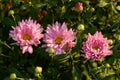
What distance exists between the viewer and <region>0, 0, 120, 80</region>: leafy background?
2.35 meters

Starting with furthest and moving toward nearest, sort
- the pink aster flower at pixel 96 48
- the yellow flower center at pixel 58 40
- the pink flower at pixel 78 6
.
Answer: the pink flower at pixel 78 6 → the yellow flower center at pixel 58 40 → the pink aster flower at pixel 96 48

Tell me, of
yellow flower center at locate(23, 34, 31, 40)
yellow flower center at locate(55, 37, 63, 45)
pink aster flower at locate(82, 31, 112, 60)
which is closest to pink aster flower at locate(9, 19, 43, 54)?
yellow flower center at locate(23, 34, 31, 40)

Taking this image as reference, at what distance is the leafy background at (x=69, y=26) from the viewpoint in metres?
2.35

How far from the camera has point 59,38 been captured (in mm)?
2328

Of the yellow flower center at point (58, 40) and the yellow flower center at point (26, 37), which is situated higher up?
the yellow flower center at point (26, 37)

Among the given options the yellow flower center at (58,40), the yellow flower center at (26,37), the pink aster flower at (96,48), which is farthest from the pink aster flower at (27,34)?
the pink aster flower at (96,48)

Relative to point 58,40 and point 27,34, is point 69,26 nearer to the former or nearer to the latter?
point 58,40

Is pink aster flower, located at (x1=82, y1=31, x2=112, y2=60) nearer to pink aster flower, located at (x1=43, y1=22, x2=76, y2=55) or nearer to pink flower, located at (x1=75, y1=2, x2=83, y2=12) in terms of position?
pink aster flower, located at (x1=43, y1=22, x2=76, y2=55)

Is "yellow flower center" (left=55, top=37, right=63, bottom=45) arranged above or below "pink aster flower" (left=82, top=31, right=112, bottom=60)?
above

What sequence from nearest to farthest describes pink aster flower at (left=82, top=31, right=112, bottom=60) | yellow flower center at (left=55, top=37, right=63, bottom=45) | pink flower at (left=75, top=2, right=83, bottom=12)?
pink aster flower at (left=82, top=31, right=112, bottom=60) → yellow flower center at (left=55, top=37, right=63, bottom=45) → pink flower at (left=75, top=2, right=83, bottom=12)

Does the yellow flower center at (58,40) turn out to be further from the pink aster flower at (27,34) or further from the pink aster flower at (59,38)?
the pink aster flower at (27,34)

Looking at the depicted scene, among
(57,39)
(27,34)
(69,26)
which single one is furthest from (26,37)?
(69,26)

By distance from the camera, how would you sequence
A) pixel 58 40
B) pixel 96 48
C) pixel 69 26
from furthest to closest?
pixel 69 26 < pixel 58 40 < pixel 96 48

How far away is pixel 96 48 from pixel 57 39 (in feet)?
0.81
